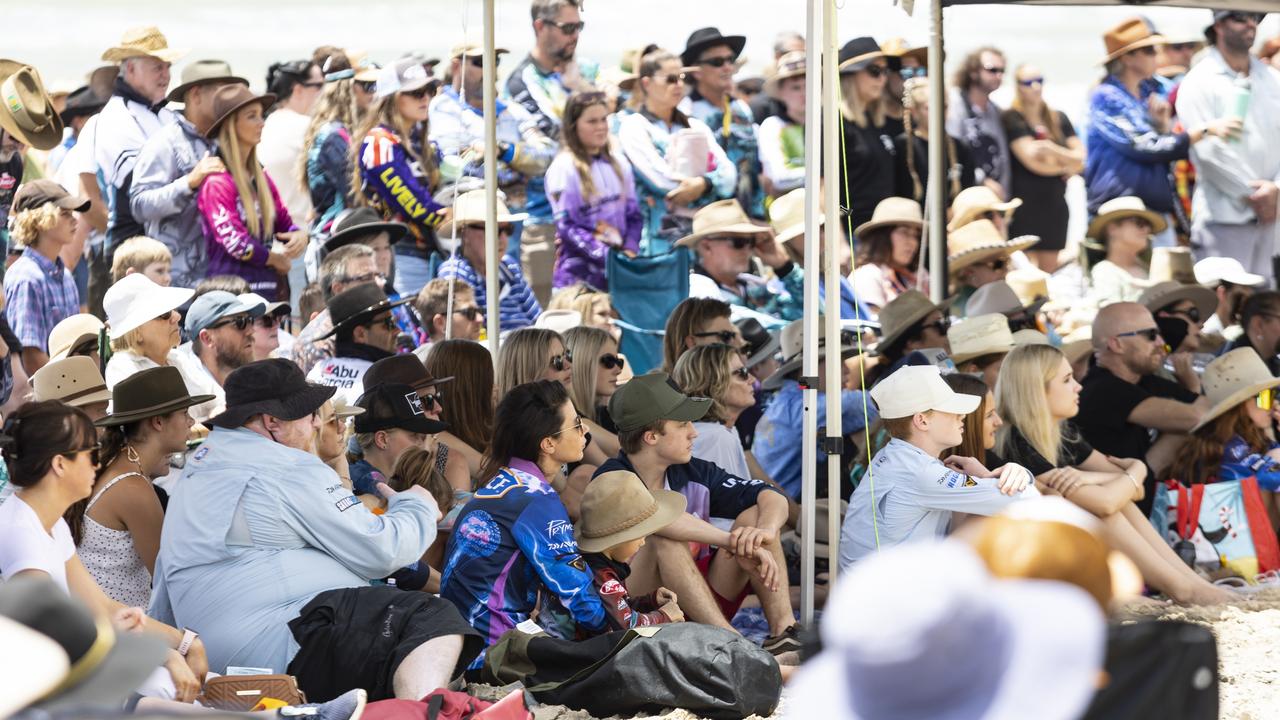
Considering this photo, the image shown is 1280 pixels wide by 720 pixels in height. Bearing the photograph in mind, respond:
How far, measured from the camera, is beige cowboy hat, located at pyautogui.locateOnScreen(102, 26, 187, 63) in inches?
307

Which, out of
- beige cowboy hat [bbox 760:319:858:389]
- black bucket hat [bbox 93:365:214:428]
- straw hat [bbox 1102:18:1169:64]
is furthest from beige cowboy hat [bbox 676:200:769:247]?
black bucket hat [bbox 93:365:214:428]

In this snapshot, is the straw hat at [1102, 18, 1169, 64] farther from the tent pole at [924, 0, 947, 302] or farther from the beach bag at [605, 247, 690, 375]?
the beach bag at [605, 247, 690, 375]

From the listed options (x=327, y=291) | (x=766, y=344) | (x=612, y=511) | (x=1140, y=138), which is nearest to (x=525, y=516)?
(x=612, y=511)

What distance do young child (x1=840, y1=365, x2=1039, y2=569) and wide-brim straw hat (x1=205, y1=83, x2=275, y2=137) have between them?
3.15 metres

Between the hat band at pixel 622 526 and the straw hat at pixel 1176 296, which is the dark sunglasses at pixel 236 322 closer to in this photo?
the hat band at pixel 622 526

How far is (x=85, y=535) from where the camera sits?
15.9ft

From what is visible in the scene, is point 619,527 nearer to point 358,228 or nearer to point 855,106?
point 358,228

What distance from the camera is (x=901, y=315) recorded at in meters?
7.55

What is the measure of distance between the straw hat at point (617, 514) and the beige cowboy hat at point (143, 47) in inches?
143

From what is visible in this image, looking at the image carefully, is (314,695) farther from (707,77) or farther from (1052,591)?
(707,77)

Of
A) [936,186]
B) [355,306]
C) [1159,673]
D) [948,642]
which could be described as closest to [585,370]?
[355,306]

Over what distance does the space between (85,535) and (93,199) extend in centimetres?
344

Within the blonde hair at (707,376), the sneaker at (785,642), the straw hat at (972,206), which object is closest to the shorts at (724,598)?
the sneaker at (785,642)

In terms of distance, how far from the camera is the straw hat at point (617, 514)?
5.27 meters
